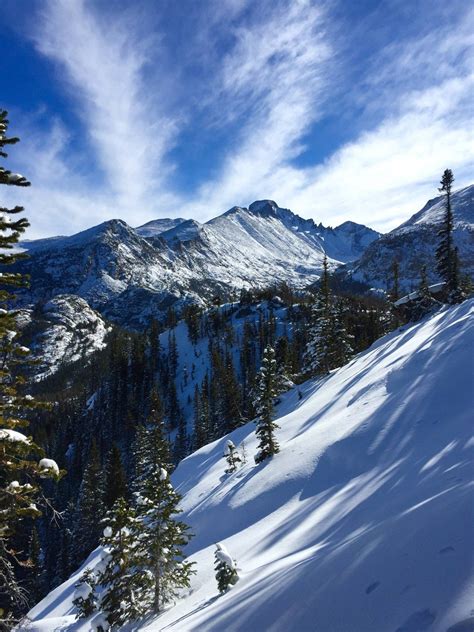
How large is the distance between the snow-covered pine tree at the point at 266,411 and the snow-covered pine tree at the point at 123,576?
10823mm

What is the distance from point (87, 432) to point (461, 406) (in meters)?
108

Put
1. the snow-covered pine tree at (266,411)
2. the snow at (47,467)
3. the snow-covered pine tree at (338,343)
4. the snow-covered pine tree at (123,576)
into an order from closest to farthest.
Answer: the snow at (47,467), the snow-covered pine tree at (123,576), the snow-covered pine tree at (266,411), the snow-covered pine tree at (338,343)

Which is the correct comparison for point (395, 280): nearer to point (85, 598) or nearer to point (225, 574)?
point (225, 574)

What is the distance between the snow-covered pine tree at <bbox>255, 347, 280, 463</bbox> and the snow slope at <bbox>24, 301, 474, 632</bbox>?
48.8 inches

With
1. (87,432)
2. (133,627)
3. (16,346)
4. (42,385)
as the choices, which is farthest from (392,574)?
(42,385)

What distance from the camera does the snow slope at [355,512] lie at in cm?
482

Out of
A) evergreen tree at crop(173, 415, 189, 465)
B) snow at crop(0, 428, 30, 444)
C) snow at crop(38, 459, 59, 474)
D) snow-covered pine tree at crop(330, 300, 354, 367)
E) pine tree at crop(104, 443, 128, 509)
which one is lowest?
evergreen tree at crop(173, 415, 189, 465)

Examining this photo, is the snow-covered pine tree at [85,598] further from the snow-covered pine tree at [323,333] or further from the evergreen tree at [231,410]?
the evergreen tree at [231,410]

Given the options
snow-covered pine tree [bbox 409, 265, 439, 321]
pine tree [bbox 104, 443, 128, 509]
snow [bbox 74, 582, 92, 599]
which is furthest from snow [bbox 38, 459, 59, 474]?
pine tree [bbox 104, 443, 128, 509]

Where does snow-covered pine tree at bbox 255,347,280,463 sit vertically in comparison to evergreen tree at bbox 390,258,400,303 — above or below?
below

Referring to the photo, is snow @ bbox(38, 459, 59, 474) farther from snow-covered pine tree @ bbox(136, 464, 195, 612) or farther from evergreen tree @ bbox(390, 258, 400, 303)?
evergreen tree @ bbox(390, 258, 400, 303)

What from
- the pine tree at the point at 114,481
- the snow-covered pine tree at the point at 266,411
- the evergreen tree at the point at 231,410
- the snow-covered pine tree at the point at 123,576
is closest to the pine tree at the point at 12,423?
the snow-covered pine tree at the point at 123,576

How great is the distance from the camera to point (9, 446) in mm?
8094

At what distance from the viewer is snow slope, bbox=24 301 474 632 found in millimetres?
4824
